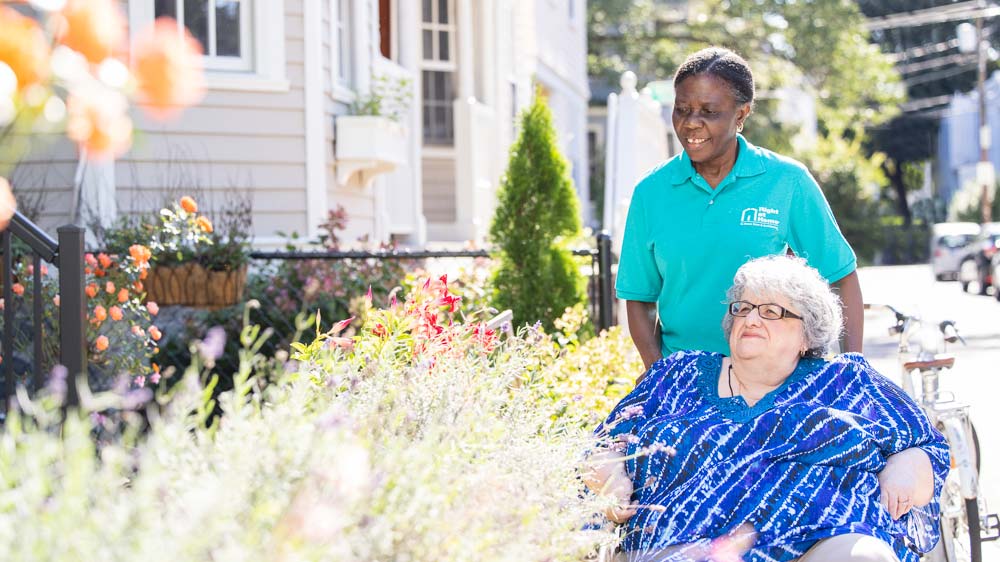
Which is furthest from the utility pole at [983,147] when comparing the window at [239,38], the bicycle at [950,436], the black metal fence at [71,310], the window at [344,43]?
the bicycle at [950,436]

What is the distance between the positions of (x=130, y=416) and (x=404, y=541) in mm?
480

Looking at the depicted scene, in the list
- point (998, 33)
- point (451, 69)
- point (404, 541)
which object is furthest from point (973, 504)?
point (998, 33)

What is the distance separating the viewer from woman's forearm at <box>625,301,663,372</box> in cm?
367

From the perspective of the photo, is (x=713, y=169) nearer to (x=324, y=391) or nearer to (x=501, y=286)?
(x=324, y=391)

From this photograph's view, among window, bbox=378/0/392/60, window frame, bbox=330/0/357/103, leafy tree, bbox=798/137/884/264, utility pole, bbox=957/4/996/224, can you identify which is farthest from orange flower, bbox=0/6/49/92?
leafy tree, bbox=798/137/884/264

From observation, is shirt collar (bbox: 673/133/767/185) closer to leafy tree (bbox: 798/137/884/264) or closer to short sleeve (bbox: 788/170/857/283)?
short sleeve (bbox: 788/170/857/283)

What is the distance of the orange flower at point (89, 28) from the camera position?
1260 mm

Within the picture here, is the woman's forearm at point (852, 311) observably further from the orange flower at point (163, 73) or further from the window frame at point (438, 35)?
the window frame at point (438, 35)

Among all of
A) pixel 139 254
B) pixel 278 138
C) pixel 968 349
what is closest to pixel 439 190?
pixel 278 138

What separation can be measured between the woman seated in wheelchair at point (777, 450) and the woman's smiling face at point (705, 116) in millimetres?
378

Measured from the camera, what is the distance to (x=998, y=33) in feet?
178

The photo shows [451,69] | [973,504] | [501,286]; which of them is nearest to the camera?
[973,504]

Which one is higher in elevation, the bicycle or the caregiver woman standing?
the caregiver woman standing

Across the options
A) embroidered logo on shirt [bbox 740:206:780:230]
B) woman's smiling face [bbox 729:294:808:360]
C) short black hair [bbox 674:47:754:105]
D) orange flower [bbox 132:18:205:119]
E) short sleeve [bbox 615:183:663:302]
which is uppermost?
short black hair [bbox 674:47:754:105]
